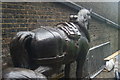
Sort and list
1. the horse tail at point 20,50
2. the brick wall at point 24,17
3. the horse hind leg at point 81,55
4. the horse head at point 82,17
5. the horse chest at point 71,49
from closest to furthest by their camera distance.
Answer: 1. the horse tail at point 20,50
2. the horse chest at point 71,49
3. the brick wall at point 24,17
4. the horse hind leg at point 81,55
5. the horse head at point 82,17

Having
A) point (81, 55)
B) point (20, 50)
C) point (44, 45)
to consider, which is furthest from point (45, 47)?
point (81, 55)

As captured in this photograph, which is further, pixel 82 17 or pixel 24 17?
pixel 82 17

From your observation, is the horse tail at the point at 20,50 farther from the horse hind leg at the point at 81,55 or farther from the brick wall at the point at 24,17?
the horse hind leg at the point at 81,55

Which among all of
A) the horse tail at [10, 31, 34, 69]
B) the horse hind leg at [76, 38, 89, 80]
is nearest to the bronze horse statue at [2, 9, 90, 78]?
the horse tail at [10, 31, 34, 69]

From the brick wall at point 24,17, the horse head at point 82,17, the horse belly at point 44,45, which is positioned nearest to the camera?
the horse belly at point 44,45

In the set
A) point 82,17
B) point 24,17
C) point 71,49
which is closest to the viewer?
point 71,49

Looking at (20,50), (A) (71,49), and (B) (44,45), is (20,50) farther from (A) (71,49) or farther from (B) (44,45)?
(A) (71,49)

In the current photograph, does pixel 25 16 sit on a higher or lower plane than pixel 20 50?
higher

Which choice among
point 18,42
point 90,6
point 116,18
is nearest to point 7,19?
point 18,42

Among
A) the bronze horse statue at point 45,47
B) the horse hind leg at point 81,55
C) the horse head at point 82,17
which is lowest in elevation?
the horse hind leg at point 81,55

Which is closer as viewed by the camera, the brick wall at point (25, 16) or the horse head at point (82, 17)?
the brick wall at point (25, 16)

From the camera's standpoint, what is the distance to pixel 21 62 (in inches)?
97.3

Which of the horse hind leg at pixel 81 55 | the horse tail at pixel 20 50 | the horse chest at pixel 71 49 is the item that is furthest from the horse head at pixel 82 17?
the horse tail at pixel 20 50

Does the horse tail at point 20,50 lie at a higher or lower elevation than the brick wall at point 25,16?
lower
